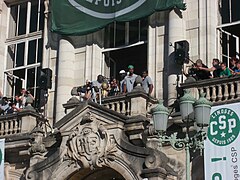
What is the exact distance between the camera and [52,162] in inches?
895

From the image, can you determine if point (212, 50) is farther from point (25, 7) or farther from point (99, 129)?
point (25, 7)

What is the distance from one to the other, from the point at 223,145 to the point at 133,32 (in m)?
6.75

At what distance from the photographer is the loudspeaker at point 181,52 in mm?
22828

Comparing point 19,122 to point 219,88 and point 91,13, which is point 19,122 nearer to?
point 91,13

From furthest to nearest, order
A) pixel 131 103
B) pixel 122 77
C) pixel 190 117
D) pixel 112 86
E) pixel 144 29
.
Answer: pixel 144 29 → pixel 122 77 → pixel 112 86 → pixel 131 103 → pixel 190 117

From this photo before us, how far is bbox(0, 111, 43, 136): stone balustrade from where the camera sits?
81.8ft

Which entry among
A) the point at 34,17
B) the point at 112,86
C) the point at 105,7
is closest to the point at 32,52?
the point at 34,17

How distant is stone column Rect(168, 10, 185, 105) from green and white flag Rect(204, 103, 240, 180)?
97.2 inches

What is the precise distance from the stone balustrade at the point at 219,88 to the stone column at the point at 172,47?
1241mm

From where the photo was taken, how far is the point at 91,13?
83.7 ft

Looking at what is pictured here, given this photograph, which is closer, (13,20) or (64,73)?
(64,73)

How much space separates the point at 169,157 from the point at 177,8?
498cm

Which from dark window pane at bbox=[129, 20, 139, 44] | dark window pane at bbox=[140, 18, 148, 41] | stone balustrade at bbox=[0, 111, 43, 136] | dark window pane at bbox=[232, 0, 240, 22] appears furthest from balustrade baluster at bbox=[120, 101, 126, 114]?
dark window pane at bbox=[232, 0, 240, 22]

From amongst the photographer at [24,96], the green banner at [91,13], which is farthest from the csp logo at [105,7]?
the photographer at [24,96]
